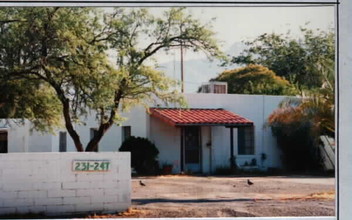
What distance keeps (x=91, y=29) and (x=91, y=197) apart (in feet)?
7.36

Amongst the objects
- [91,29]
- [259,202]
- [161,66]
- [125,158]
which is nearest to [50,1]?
[91,29]

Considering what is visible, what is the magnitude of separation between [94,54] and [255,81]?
2.21 m

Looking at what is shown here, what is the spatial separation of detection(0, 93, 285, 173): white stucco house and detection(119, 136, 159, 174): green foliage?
0.07 metres

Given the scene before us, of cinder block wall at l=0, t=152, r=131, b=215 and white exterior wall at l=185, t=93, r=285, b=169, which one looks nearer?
cinder block wall at l=0, t=152, r=131, b=215

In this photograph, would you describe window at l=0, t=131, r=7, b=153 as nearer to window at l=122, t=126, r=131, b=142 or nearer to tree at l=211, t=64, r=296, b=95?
window at l=122, t=126, r=131, b=142

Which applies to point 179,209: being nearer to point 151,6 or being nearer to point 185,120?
point 185,120

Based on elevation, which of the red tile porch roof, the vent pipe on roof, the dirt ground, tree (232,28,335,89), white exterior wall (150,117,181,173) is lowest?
the dirt ground

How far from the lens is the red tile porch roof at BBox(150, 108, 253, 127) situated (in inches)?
348

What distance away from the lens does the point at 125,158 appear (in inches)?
344

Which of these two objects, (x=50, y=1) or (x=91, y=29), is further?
(x=91, y=29)

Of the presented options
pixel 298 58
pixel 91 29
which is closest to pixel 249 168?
pixel 298 58

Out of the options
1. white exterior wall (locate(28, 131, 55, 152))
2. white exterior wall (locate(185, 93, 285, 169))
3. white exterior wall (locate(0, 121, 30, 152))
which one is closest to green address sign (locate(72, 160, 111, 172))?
white exterior wall (locate(28, 131, 55, 152))

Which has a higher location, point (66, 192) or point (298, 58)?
point (298, 58)

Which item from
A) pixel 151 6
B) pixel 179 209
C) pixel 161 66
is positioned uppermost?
pixel 151 6
